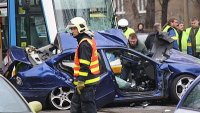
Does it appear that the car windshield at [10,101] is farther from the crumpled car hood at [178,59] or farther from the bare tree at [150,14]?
the bare tree at [150,14]

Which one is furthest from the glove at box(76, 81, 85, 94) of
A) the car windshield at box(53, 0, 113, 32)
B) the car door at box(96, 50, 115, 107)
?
the car windshield at box(53, 0, 113, 32)

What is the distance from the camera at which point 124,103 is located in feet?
37.7

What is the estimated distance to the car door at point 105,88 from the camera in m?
10.5

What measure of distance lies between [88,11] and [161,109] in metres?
4.38

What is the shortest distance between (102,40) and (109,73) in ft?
3.13

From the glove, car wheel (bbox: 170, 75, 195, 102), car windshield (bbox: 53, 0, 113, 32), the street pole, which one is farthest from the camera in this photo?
the street pole

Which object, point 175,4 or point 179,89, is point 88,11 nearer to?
point 179,89

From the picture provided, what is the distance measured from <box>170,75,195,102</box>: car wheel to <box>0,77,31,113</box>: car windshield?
17.7 ft

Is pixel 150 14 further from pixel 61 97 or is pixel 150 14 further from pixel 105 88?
pixel 105 88

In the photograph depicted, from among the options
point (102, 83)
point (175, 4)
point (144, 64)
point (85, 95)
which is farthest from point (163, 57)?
point (175, 4)

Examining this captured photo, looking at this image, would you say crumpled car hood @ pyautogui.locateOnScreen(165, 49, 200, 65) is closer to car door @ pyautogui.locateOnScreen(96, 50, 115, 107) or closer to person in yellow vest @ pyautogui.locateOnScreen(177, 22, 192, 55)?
car door @ pyautogui.locateOnScreen(96, 50, 115, 107)

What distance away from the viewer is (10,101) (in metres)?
6.13

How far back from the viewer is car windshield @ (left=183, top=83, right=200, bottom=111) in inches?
228

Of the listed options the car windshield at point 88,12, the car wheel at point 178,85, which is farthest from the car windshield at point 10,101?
the car windshield at point 88,12
